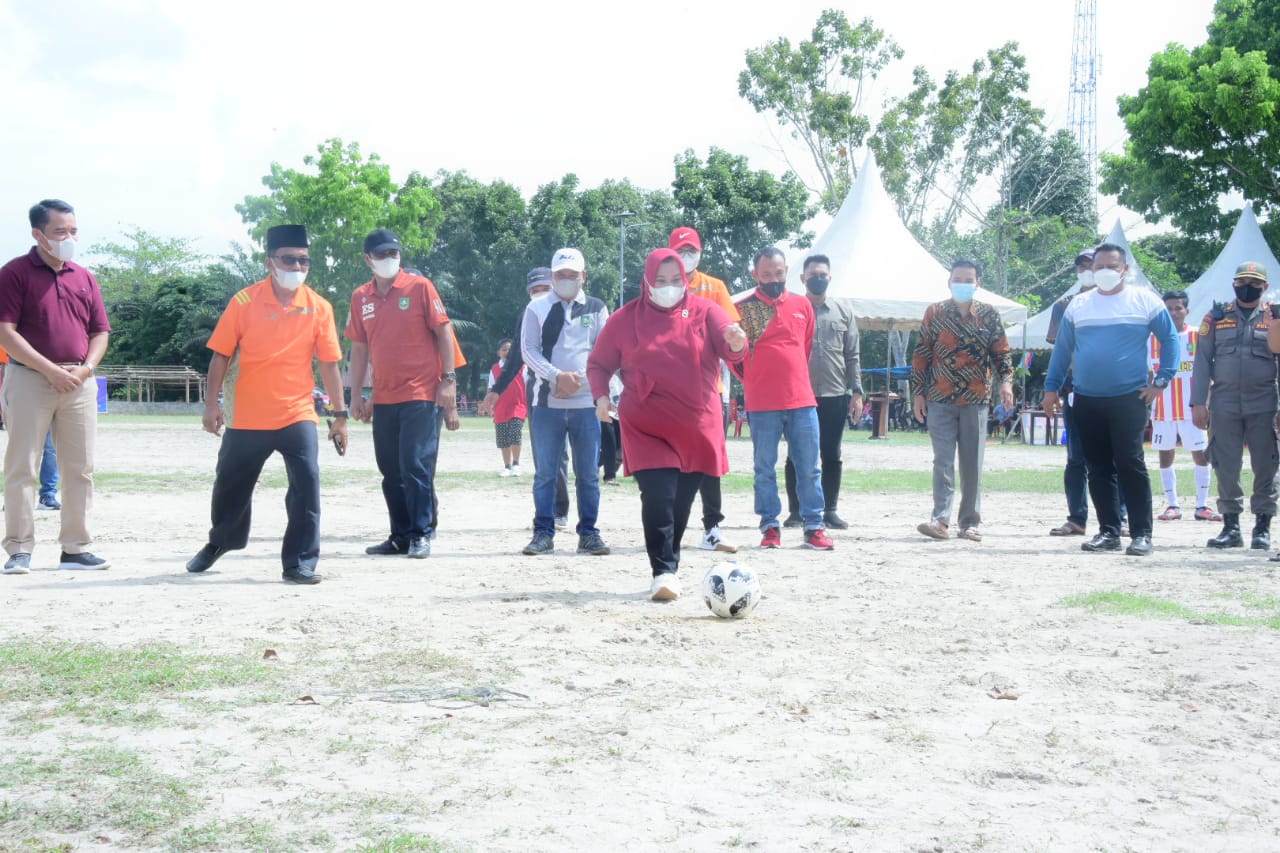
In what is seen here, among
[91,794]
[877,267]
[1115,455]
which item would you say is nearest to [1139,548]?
[1115,455]

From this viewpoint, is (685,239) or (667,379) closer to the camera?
(667,379)

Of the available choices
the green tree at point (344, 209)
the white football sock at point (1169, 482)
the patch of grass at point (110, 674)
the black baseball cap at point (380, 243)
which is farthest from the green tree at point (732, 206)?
the patch of grass at point (110, 674)

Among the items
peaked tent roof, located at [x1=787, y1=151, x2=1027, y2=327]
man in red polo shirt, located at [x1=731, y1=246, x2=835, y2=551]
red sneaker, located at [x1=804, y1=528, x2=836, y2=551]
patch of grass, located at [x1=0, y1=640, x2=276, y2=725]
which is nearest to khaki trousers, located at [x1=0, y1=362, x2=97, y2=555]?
patch of grass, located at [x1=0, y1=640, x2=276, y2=725]

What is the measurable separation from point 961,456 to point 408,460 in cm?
449

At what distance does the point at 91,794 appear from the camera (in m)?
3.49

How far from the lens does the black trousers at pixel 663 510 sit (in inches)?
276

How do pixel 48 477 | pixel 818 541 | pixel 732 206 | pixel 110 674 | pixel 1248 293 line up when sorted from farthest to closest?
pixel 732 206
pixel 48 477
pixel 1248 293
pixel 818 541
pixel 110 674

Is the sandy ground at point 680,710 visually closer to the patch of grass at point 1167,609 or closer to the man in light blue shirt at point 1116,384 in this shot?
the patch of grass at point 1167,609

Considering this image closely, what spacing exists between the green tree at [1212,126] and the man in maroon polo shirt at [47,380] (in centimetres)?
3233

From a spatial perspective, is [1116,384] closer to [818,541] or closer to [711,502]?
[818,541]

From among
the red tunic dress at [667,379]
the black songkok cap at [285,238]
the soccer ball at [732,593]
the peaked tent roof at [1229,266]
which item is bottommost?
the soccer ball at [732,593]

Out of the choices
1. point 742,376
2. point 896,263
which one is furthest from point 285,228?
point 896,263

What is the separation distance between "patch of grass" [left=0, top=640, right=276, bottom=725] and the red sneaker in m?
4.91

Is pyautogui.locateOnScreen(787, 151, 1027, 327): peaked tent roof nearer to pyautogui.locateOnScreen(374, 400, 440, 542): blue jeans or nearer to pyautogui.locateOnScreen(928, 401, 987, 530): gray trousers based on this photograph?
pyautogui.locateOnScreen(928, 401, 987, 530): gray trousers
